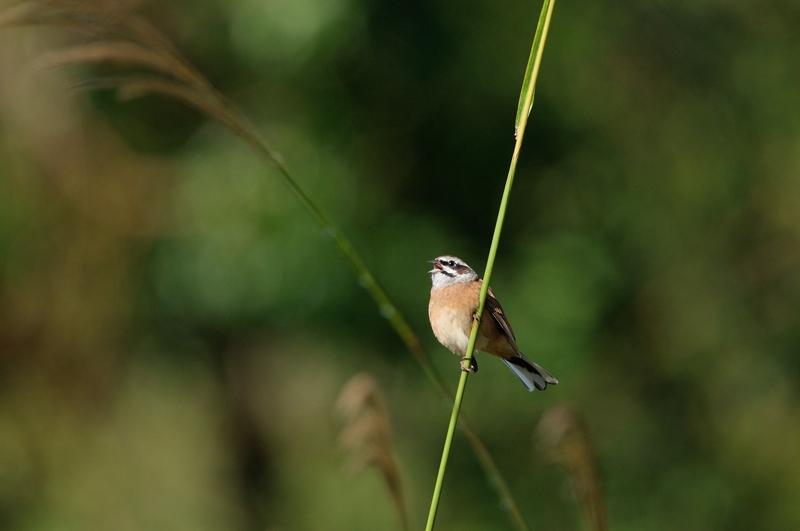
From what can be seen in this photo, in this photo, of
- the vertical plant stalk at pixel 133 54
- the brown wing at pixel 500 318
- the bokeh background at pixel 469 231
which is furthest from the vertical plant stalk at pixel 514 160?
the bokeh background at pixel 469 231

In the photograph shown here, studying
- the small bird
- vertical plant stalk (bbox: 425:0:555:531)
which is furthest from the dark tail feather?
vertical plant stalk (bbox: 425:0:555:531)

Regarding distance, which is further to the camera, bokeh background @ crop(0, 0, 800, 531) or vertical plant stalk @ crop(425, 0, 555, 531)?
bokeh background @ crop(0, 0, 800, 531)

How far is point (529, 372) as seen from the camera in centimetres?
220

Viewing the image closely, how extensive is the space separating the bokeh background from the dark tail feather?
464 centimetres

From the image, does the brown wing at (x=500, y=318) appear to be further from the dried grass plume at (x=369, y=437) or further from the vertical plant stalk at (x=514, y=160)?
the vertical plant stalk at (x=514, y=160)

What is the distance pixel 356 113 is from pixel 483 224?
1622 mm

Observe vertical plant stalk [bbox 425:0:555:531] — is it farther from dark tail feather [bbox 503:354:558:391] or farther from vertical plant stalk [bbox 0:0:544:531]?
dark tail feather [bbox 503:354:558:391]

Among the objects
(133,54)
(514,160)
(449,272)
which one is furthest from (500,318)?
(133,54)

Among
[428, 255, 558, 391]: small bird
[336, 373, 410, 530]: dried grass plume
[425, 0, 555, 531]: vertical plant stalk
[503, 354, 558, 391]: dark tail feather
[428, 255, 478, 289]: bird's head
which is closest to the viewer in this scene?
[425, 0, 555, 531]: vertical plant stalk

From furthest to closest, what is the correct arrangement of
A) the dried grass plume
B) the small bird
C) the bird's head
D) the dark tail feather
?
the bird's head, the small bird, the dark tail feather, the dried grass plume

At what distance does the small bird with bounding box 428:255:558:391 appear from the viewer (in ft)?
7.13

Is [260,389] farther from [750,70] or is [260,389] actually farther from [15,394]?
[750,70]

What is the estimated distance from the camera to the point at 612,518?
7914 mm

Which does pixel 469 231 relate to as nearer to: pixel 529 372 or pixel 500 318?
pixel 500 318
